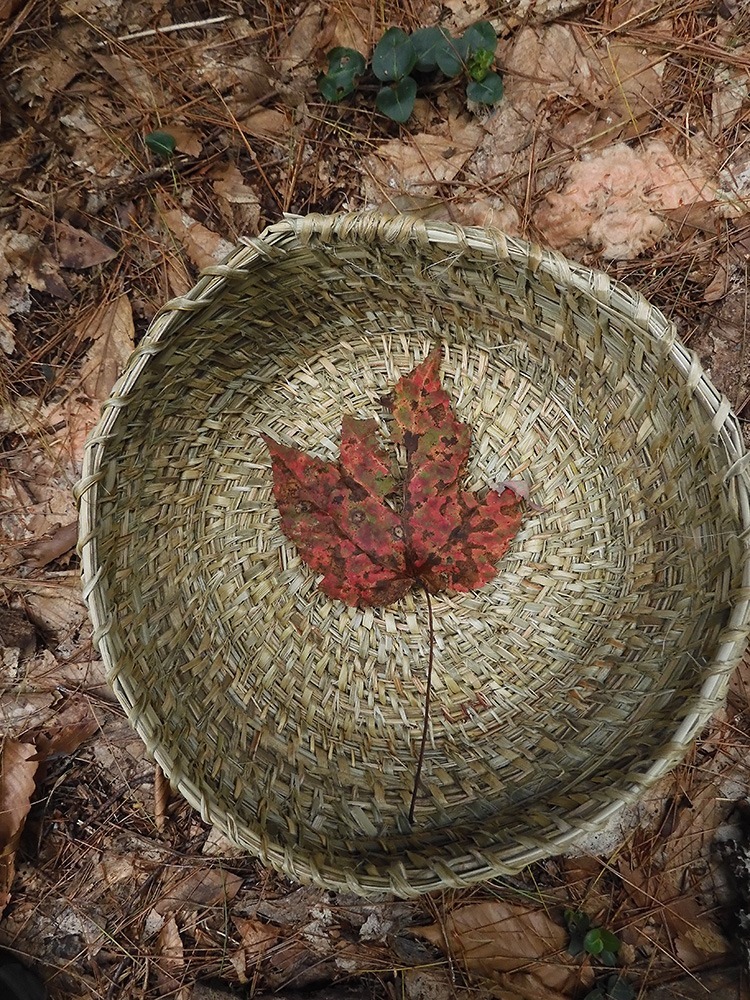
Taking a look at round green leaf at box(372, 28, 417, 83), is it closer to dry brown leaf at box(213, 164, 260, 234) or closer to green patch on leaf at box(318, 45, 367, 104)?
green patch on leaf at box(318, 45, 367, 104)

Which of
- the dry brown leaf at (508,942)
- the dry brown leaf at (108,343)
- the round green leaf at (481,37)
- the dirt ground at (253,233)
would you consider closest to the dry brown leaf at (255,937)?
the dirt ground at (253,233)

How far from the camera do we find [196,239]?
1.13 meters

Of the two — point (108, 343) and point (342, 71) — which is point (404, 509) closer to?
point (108, 343)

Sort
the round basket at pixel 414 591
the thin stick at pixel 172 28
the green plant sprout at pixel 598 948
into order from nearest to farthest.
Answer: the round basket at pixel 414 591 < the green plant sprout at pixel 598 948 < the thin stick at pixel 172 28

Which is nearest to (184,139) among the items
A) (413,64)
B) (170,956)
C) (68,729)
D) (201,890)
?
(413,64)

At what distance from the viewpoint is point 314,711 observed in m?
1.06

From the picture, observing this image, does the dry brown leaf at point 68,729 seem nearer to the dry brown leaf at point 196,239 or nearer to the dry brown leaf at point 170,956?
the dry brown leaf at point 170,956

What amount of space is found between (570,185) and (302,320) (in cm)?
47

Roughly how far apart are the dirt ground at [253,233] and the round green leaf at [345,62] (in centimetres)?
5

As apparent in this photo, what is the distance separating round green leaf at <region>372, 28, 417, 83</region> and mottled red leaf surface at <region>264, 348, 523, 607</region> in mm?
424

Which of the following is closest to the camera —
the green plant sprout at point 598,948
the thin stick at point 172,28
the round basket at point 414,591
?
the round basket at point 414,591

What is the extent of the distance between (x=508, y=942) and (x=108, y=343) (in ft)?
3.75

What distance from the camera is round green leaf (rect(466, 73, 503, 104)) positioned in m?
1.04

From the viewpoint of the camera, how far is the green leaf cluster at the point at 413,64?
1023 millimetres
